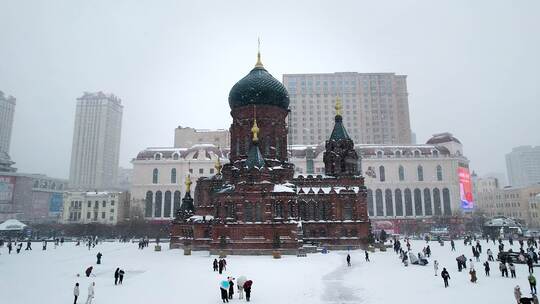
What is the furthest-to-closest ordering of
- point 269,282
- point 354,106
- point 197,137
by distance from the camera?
point 354,106 → point 197,137 → point 269,282

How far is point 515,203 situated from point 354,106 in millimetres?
51616

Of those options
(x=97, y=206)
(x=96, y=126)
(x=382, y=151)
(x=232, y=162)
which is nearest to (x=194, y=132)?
(x=97, y=206)

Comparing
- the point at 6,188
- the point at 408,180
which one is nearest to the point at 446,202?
the point at 408,180

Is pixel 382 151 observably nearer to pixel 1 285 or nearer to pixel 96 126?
pixel 1 285

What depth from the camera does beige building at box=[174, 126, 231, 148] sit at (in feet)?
346

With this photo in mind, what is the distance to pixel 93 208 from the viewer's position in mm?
87188

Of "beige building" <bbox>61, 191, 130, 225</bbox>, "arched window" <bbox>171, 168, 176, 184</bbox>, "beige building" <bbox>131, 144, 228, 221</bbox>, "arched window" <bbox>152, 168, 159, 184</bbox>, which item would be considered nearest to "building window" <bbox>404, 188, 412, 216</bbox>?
"beige building" <bbox>131, 144, 228, 221</bbox>

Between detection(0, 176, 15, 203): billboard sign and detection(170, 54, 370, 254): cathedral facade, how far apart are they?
263ft

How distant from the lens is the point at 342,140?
51.9m

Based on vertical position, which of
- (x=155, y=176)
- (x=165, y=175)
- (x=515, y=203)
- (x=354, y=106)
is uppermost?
(x=354, y=106)

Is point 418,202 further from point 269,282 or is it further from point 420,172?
point 269,282

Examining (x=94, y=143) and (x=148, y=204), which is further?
(x=94, y=143)

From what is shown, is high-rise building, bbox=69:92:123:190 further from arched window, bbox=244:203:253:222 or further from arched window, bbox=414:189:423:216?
arched window, bbox=244:203:253:222

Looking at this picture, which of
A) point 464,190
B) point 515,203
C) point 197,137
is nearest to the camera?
point 464,190
